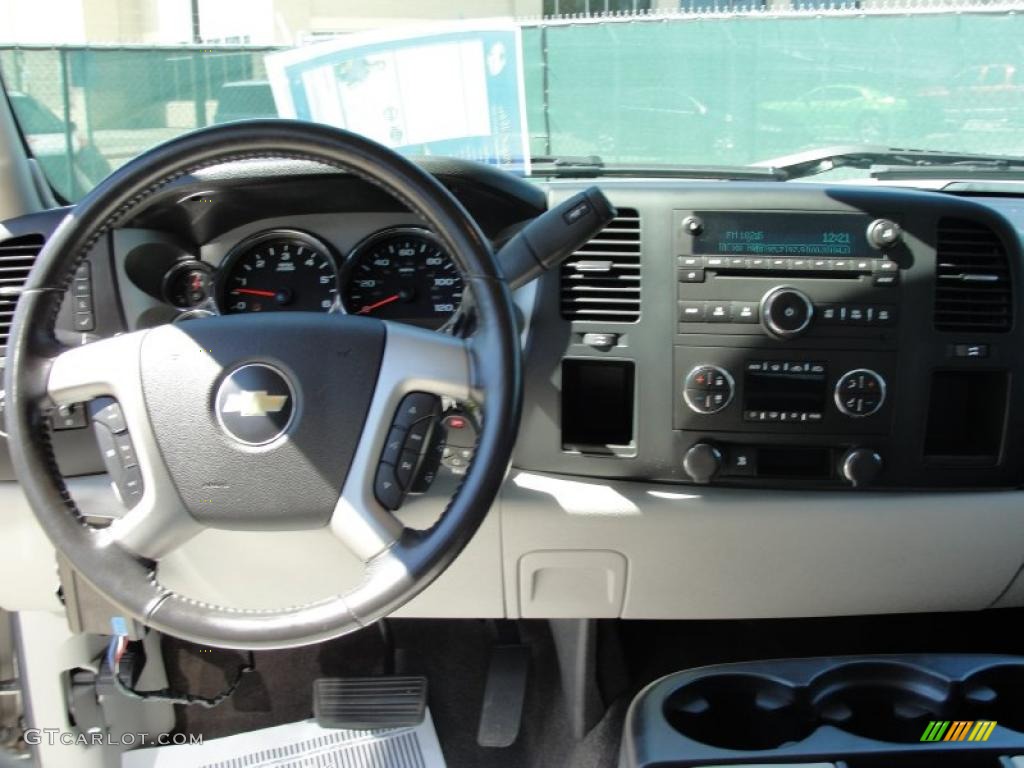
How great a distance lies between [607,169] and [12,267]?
3.87 feet

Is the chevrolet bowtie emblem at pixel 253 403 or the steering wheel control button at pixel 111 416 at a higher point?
the chevrolet bowtie emblem at pixel 253 403

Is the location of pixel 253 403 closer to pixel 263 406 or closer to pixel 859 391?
pixel 263 406

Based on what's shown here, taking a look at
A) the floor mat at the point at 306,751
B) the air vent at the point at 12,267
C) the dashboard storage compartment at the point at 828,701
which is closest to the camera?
the dashboard storage compartment at the point at 828,701

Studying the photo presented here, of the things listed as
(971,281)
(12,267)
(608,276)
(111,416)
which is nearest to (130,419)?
(111,416)

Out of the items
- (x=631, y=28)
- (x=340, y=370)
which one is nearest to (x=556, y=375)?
(x=340, y=370)

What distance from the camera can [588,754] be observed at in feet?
7.48

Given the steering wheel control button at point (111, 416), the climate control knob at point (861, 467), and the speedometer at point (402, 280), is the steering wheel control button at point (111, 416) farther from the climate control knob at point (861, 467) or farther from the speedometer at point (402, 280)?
the climate control knob at point (861, 467)

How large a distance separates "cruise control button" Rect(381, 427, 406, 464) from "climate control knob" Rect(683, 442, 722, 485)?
616mm

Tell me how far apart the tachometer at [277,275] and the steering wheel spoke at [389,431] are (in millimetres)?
578

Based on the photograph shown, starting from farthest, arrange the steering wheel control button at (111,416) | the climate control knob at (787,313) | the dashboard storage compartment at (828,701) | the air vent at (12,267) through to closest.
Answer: the air vent at (12,267) → the climate control knob at (787,313) → the dashboard storage compartment at (828,701) → the steering wheel control button at (111,416)

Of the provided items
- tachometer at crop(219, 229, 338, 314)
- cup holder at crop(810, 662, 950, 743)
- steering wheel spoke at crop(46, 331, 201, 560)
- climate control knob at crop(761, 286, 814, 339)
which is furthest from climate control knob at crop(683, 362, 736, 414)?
steering wheel spoke at crop(46, 331, 201, 560)

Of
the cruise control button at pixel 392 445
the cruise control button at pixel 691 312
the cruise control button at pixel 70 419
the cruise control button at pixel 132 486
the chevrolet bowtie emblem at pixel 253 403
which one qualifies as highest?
the cruise control button at pixel 691 312

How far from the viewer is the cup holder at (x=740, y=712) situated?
64.1 inches

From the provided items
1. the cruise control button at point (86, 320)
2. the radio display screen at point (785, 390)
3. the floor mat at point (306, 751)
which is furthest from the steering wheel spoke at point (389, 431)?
the floor mat at point (306, 751)
